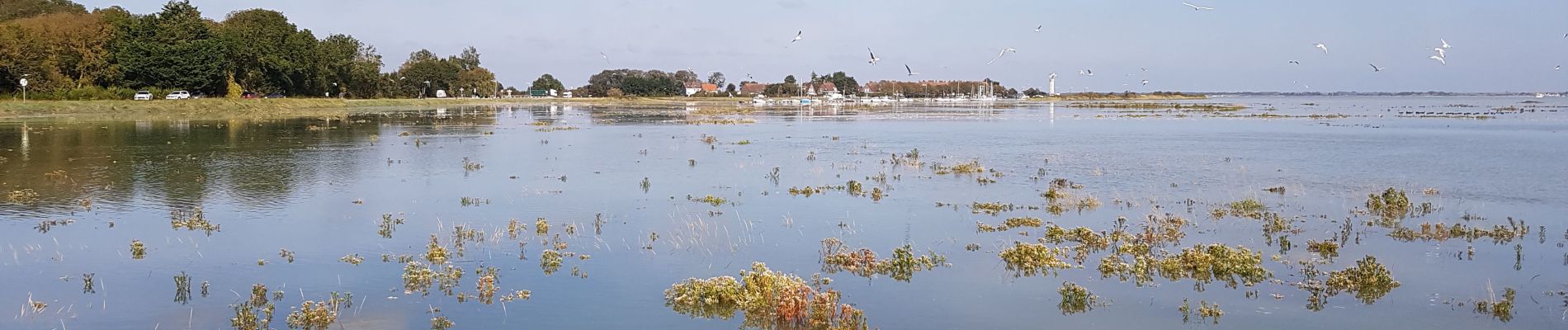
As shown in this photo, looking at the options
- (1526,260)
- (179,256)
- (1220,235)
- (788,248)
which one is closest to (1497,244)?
(1526,260)

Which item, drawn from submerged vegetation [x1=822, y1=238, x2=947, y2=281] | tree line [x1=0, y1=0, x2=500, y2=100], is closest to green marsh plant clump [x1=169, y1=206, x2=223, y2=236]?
submerged vegetation [x1=822, y1=238, x2=947, y2=281]

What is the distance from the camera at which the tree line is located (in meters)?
78.8

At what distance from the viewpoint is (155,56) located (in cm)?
8306

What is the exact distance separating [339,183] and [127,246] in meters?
9.84

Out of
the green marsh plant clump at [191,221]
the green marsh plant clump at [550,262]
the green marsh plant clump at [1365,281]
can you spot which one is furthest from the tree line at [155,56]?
the green marsh plant clump at [1365,281]

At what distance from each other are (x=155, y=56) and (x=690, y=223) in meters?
81.7

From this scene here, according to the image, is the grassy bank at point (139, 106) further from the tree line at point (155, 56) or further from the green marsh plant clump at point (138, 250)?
the green marsh plant clump at point (138, 250)

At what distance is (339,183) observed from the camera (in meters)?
25.0

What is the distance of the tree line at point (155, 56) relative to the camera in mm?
78750

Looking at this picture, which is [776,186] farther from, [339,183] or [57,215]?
[57,215]

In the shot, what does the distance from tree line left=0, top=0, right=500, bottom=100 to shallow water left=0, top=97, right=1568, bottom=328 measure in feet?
158

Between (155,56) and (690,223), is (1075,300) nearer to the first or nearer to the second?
(690,223)

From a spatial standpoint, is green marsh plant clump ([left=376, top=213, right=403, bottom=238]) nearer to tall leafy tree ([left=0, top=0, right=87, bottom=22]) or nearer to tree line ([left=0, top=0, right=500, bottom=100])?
tree line ([left=0, top=0, right=500, bottom=100])

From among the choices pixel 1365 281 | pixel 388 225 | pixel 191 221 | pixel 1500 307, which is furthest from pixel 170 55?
pixel 1500 307
